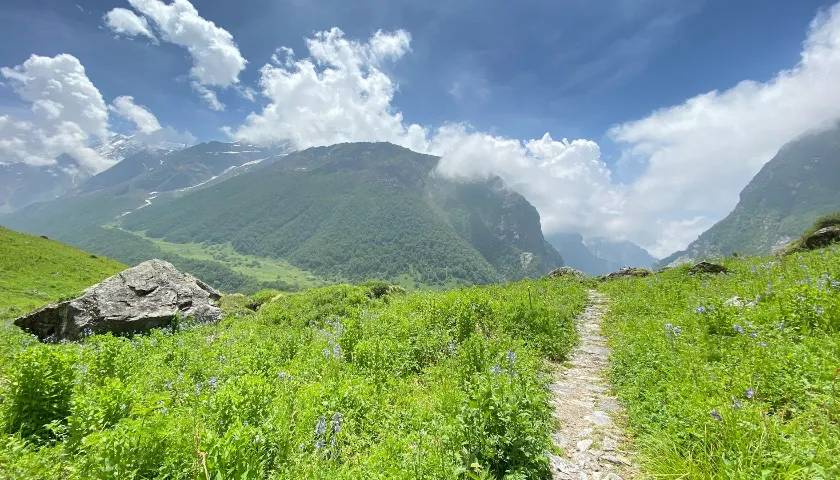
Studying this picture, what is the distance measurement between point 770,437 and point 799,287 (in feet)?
22.6

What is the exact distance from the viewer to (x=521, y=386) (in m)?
6.52

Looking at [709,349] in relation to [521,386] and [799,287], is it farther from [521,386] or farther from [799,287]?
[521,386]

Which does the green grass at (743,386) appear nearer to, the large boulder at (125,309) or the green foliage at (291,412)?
the green foliage at (291,412)

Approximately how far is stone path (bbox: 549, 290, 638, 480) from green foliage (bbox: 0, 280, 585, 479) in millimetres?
487

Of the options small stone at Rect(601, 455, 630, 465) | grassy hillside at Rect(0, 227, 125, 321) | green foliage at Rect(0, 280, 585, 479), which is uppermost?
grassy hillside at Rect(0, 227, 125, 321)

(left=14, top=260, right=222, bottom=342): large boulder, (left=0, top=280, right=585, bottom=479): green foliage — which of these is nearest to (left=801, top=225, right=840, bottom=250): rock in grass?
(left=0, top=280, right=585, bottom=479): green foliage

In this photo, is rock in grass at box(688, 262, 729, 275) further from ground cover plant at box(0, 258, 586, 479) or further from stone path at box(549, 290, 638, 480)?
ground cover plant at box(0, 258, 586, 479)

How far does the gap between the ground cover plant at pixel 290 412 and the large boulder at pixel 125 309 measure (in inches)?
430

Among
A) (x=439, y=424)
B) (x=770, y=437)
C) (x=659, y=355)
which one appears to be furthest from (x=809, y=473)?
(x=659, y=355)

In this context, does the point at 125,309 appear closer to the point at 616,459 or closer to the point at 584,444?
the point at 584,444

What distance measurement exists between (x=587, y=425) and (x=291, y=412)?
5538mm

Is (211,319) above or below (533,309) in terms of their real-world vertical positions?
below

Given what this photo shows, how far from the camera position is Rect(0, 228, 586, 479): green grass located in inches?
198

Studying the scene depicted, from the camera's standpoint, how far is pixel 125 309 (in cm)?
2112
